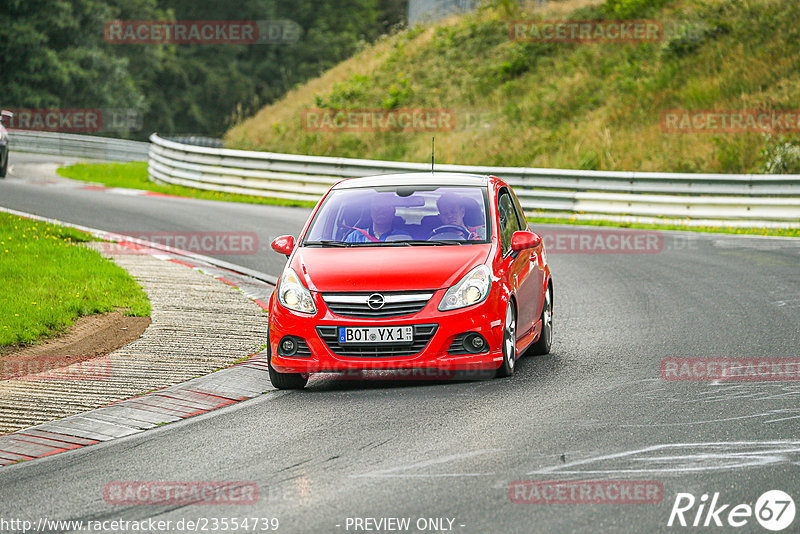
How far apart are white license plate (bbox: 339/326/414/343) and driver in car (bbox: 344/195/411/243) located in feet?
3.91

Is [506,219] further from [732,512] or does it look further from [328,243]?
[732,512]

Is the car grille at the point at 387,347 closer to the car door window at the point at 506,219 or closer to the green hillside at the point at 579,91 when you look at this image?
the car door window at the point at 506,219

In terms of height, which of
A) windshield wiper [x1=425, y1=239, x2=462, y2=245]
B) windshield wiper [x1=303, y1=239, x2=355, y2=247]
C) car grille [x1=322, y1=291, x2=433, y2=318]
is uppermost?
windshield wiper [x1=425, y1=239, x2=462, y2=245]

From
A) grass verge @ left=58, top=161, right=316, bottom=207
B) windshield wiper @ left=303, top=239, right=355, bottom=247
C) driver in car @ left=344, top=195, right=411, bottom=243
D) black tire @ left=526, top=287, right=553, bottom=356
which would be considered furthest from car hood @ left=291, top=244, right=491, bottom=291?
grass verge @ left=58, top=161, right=316, bottom=207

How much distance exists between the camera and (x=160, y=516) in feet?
18.0

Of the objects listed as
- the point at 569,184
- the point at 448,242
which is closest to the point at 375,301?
the point at 448,242

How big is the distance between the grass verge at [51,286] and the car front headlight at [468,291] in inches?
159

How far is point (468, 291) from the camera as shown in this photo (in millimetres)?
8375

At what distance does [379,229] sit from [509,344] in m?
1.55

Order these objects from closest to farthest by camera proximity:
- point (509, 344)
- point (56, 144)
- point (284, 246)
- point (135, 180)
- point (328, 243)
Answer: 1. point (509, 344)
2. point (328, 243)
3. point (284, 246)
4. point (135, 180)
5. point (56, 144)

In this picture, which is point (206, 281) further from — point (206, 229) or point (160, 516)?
point (160, 516)

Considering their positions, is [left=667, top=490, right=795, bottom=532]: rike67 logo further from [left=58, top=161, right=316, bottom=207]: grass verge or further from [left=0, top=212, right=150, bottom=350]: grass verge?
[left=58, top=161, right=316, bottom=207]: grass verge

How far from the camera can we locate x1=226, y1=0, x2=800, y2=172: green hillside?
26.6 metres

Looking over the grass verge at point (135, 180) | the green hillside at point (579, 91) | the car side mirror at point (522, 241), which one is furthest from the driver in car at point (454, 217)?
the green hillside at point (579, 91)
